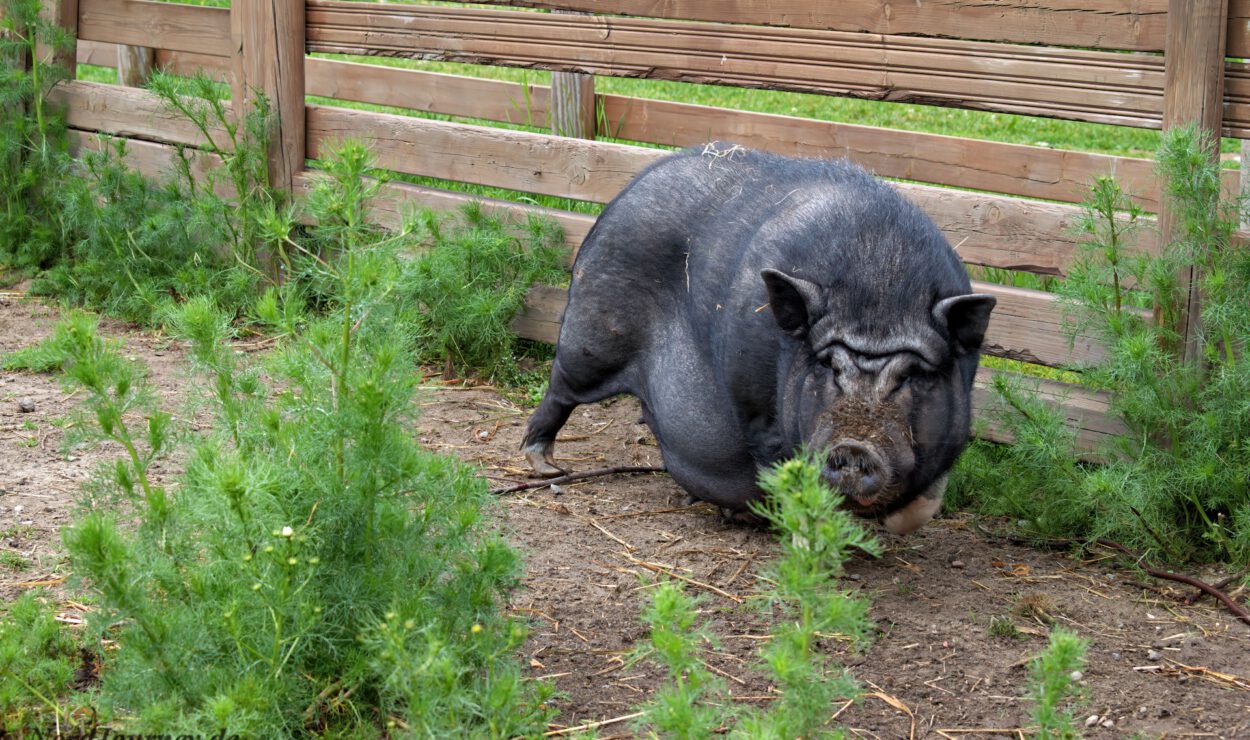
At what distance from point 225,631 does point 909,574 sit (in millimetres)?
2340

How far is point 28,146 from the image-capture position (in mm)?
7500

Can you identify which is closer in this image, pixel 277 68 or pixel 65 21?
pixel 277 68

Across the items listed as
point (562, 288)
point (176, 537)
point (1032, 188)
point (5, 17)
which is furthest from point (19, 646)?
point (5, 17)

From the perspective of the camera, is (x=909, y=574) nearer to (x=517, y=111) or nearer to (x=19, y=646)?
(x=19, y=646)

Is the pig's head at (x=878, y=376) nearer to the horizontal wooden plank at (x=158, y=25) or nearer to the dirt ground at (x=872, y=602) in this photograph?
the dirt ground at (x=872, y=602)

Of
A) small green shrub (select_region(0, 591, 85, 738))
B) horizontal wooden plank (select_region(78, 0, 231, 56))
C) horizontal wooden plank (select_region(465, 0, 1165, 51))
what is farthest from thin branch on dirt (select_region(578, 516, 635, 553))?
horizontal wooden plank (select_region(78, 0, 231, 56))

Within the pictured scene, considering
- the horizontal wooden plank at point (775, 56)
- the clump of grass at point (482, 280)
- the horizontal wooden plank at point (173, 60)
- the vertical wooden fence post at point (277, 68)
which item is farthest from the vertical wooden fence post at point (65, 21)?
the clump of grass at point (482, 280)

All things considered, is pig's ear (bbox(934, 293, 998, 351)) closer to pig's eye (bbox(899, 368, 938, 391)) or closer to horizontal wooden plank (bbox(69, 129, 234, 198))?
pig's eye (bbox(899, 368, 938, 391))

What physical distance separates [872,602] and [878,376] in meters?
0.72

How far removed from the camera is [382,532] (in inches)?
111

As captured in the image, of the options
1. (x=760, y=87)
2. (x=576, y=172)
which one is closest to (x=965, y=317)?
(x=760, y=87)

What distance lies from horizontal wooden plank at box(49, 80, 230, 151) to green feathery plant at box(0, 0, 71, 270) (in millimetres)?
148

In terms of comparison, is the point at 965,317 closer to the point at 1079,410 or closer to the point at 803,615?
the point at 1079,410

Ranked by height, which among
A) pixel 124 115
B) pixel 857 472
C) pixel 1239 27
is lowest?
pixel 857 472
